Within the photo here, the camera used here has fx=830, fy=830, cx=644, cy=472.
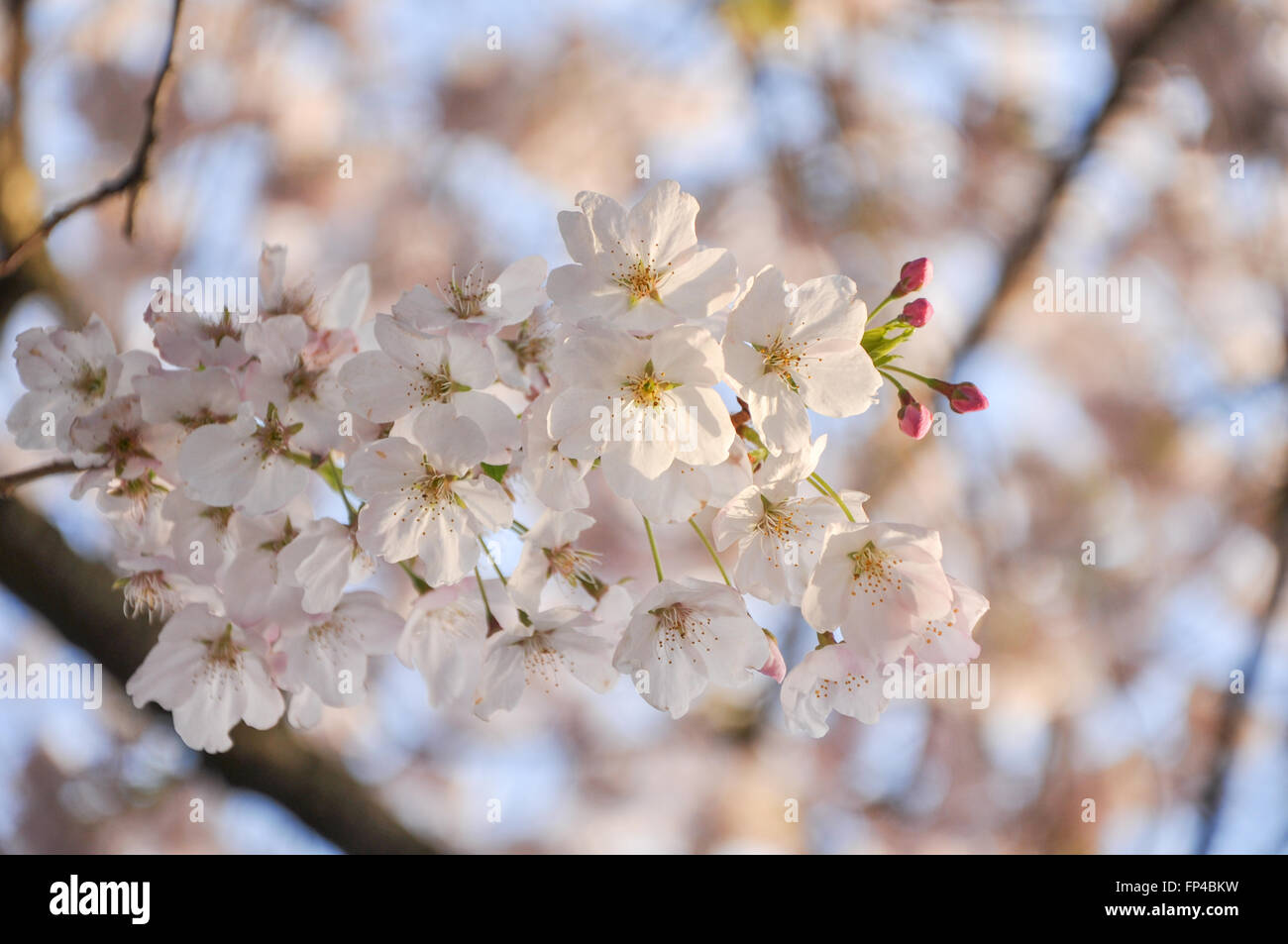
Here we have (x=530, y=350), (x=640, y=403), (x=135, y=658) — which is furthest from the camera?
(x=135, y=658)

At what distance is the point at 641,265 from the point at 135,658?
106 centimetres

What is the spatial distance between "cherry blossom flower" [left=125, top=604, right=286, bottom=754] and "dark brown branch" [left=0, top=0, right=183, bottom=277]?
398 millimetres

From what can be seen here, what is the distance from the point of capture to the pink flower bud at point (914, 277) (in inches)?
24.8

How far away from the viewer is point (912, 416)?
604mm

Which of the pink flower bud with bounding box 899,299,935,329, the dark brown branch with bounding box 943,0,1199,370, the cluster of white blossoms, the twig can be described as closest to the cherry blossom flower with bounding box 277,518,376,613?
the cluster of white blossoms

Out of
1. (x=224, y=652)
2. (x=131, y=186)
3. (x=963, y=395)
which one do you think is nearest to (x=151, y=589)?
(x=224, y=652)

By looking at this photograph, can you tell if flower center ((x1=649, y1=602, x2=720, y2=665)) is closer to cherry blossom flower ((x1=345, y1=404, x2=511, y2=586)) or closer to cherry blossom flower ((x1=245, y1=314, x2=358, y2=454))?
cherry blossom flower ((x1=345, y1=404, x2=511, y2=586))

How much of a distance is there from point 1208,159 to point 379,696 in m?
3.24

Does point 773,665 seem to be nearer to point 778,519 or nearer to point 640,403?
point 778,519

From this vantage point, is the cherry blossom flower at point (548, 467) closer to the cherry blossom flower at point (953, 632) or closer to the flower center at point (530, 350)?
the flower center at point (530, 350)

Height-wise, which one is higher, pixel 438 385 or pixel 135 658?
pixel 438 385

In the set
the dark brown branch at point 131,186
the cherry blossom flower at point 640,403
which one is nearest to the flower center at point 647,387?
the cherry blossom flower at point 640,403

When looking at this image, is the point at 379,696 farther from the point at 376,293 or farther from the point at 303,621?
the point at 303,621

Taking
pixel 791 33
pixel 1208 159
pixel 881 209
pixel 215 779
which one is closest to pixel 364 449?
pixel 215 779
